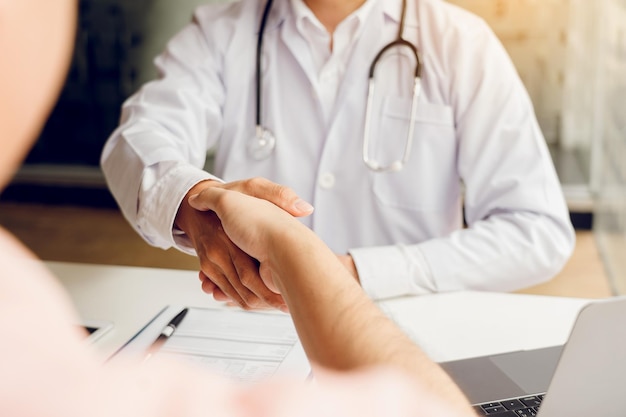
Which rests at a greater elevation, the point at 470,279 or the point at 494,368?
the point at 494,368

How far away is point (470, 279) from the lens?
1311mm

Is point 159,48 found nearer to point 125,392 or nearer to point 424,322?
point 424,322

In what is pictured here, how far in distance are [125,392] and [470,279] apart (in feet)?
3.49

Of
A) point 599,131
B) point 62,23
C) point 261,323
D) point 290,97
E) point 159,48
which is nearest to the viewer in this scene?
point 62,23

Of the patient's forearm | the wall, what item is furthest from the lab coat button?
the wall

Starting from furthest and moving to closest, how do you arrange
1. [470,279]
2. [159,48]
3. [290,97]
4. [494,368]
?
1. [159,48]
2. [290,97]
3. [470,279]
4. [494,368]

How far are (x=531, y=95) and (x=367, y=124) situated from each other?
6.37 feet

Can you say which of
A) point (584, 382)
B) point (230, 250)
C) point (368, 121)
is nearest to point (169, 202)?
point (230, 250)

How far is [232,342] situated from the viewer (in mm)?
998

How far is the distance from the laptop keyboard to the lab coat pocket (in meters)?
0.73

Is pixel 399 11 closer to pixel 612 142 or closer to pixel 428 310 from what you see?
pixel 428 310

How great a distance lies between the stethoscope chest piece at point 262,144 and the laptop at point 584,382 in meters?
0.80

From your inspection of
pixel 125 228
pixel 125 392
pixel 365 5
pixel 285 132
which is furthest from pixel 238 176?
pixel 125 228

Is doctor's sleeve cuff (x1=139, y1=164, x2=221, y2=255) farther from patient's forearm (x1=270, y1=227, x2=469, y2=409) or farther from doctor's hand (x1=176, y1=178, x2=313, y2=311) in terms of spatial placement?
patient's forearm (x1=270, y1=227, x2=469, y2=409)
